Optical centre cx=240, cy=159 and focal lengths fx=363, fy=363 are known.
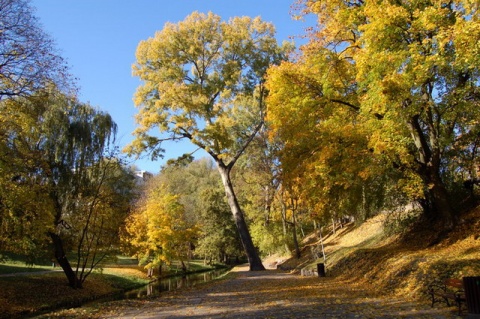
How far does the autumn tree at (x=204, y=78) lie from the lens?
22.5 metres

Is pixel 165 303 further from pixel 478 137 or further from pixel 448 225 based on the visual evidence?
pixel 478 137

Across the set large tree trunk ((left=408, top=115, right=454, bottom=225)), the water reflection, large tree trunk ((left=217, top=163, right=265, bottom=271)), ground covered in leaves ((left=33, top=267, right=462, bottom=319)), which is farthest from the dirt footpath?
large tree trunk ((left=217, top=163, right=265, bottom=271))

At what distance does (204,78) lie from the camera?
2439 centimetres

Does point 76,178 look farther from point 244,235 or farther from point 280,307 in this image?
point 280,307

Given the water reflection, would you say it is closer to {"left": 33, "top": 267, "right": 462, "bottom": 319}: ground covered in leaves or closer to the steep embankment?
{"left": 33, "top": 267, "right": 462, "bottom": 319}: ground covered in leaves

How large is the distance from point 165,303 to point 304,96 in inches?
322

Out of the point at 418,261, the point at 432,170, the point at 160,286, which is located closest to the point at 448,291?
the point at 418,261

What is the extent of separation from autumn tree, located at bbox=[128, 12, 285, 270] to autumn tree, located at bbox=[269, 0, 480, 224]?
1033cm

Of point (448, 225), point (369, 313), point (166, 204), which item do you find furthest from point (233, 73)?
point (369, 313)

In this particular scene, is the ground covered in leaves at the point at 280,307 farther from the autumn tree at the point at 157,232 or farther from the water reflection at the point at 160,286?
the autumn tree at the point at 157,232

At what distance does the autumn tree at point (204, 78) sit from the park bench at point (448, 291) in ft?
51.4

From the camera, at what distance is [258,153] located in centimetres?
3453

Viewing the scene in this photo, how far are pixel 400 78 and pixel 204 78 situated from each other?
1665 centimetres

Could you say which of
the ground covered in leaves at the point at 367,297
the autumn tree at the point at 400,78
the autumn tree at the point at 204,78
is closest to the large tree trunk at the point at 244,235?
the autumn tree at the point at 204,78
